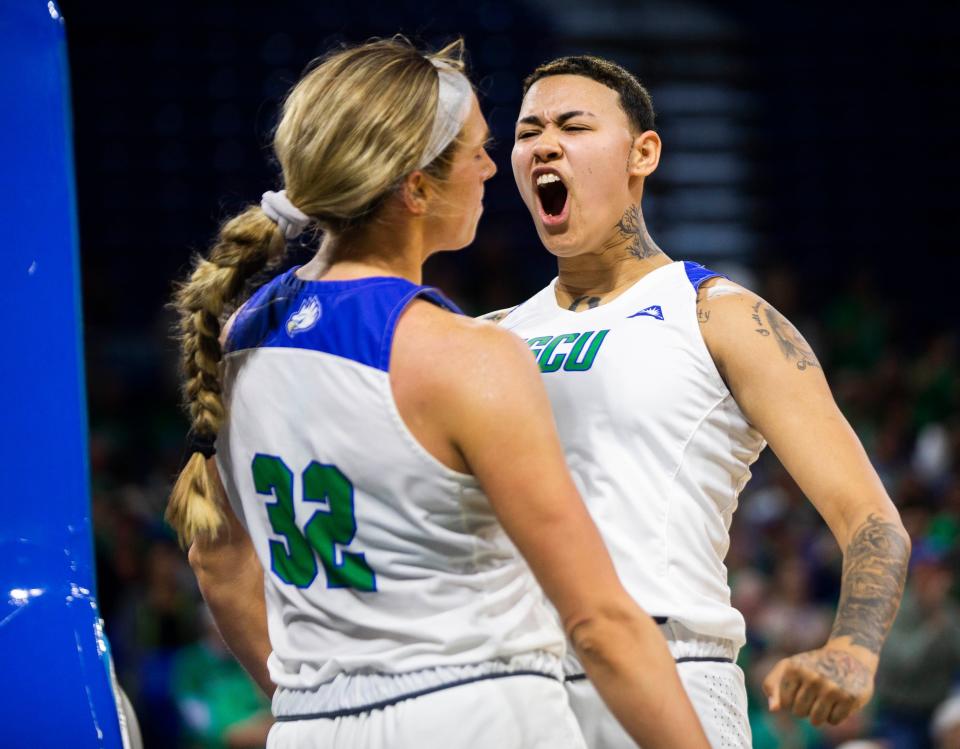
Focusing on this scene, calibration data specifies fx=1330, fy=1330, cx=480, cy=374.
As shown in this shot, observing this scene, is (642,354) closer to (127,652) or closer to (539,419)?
(539,419)

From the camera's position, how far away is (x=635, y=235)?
2871mm

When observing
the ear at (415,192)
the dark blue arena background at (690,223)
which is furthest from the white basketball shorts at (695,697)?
the dark blue arena background at (690,223)

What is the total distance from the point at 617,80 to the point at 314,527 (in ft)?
4.72

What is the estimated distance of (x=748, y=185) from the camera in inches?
381

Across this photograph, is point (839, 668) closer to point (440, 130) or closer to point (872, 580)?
point (872, 580)

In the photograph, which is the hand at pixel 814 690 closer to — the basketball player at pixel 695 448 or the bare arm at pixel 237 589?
the basketball player at pixel 695 448

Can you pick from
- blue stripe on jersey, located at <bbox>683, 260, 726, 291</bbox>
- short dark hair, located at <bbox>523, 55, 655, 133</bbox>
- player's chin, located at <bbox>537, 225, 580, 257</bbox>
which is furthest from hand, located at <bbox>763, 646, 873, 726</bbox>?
short dark hair, located at <bbox>523, 55, 655, 133</bbox>

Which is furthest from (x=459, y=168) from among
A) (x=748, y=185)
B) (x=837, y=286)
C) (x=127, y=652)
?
(x=748, y=185)

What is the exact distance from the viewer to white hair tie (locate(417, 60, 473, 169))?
6.37ft

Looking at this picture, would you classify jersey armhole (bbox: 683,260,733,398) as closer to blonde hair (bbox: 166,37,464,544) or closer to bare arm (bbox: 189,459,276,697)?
blonde hair (bbox: 166,37,464,544)

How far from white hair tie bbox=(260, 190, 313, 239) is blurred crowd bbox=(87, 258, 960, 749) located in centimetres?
351

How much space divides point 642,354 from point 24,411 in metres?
1.13

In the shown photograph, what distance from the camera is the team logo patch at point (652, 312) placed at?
260cm

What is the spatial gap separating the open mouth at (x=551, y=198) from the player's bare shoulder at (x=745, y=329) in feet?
1.37
